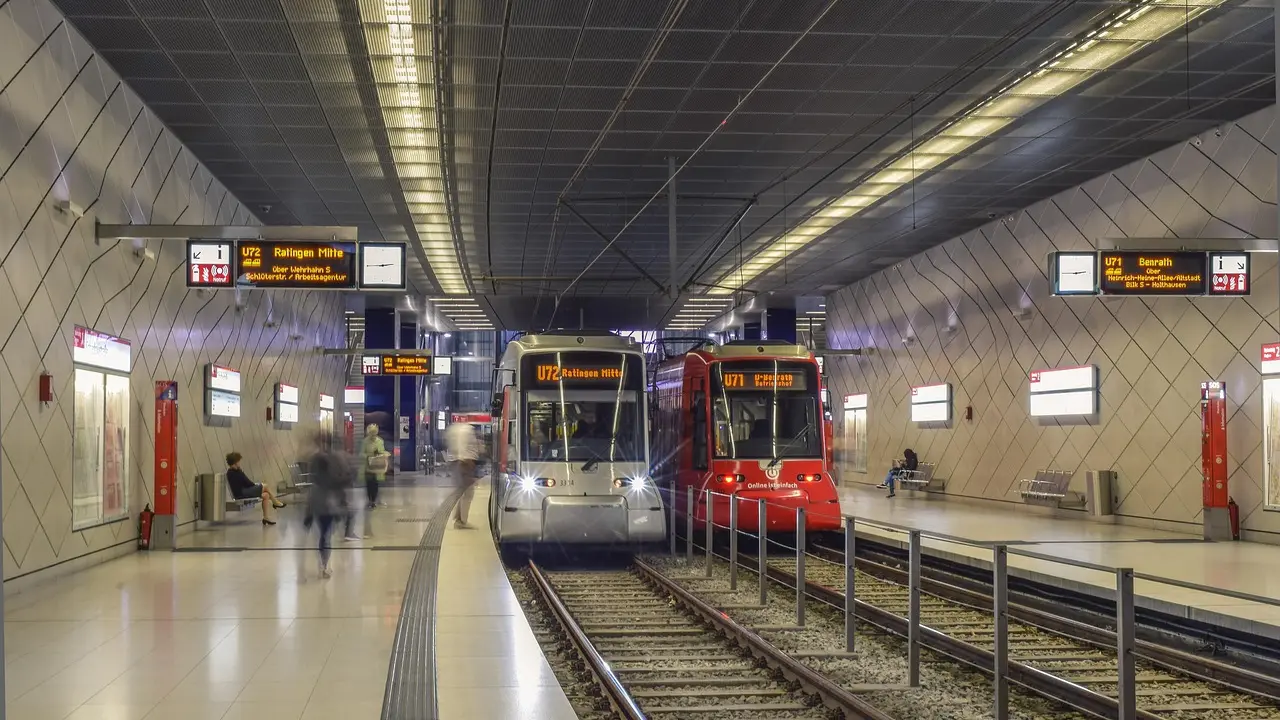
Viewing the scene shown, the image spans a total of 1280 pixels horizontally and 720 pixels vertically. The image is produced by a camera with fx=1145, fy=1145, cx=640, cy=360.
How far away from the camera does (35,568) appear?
11.1 m

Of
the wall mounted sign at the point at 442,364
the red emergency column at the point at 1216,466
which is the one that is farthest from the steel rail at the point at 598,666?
the wall mounted sign at the point at 442,364

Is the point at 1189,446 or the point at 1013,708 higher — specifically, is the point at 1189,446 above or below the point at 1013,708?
above

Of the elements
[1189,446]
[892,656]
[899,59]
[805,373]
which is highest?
[899,59]

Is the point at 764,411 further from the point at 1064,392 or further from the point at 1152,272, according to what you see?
the point at 1064,392

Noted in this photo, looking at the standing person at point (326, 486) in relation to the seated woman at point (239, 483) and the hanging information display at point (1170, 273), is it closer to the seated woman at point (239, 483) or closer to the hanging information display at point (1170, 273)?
the seated woman at point (239, 483)

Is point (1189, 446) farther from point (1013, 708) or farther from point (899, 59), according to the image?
point (1013, 708)

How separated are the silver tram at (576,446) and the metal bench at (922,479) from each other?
11.8 metres

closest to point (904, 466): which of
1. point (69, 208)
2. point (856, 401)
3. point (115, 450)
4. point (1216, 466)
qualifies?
point (856, 401)

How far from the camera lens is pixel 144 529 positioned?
14617mm

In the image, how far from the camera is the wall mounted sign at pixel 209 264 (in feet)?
45.3

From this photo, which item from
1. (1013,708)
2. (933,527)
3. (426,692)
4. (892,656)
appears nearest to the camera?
(426,692)

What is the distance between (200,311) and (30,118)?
6.85 meters

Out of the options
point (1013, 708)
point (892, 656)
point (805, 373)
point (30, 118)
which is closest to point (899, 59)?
point (805, 373)

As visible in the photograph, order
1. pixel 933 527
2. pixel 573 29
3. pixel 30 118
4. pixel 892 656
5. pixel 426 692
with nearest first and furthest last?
pixel 426 692 → pixel 892 656 → pixel 30 118 → pixel 573 29 → pixel 933 527
